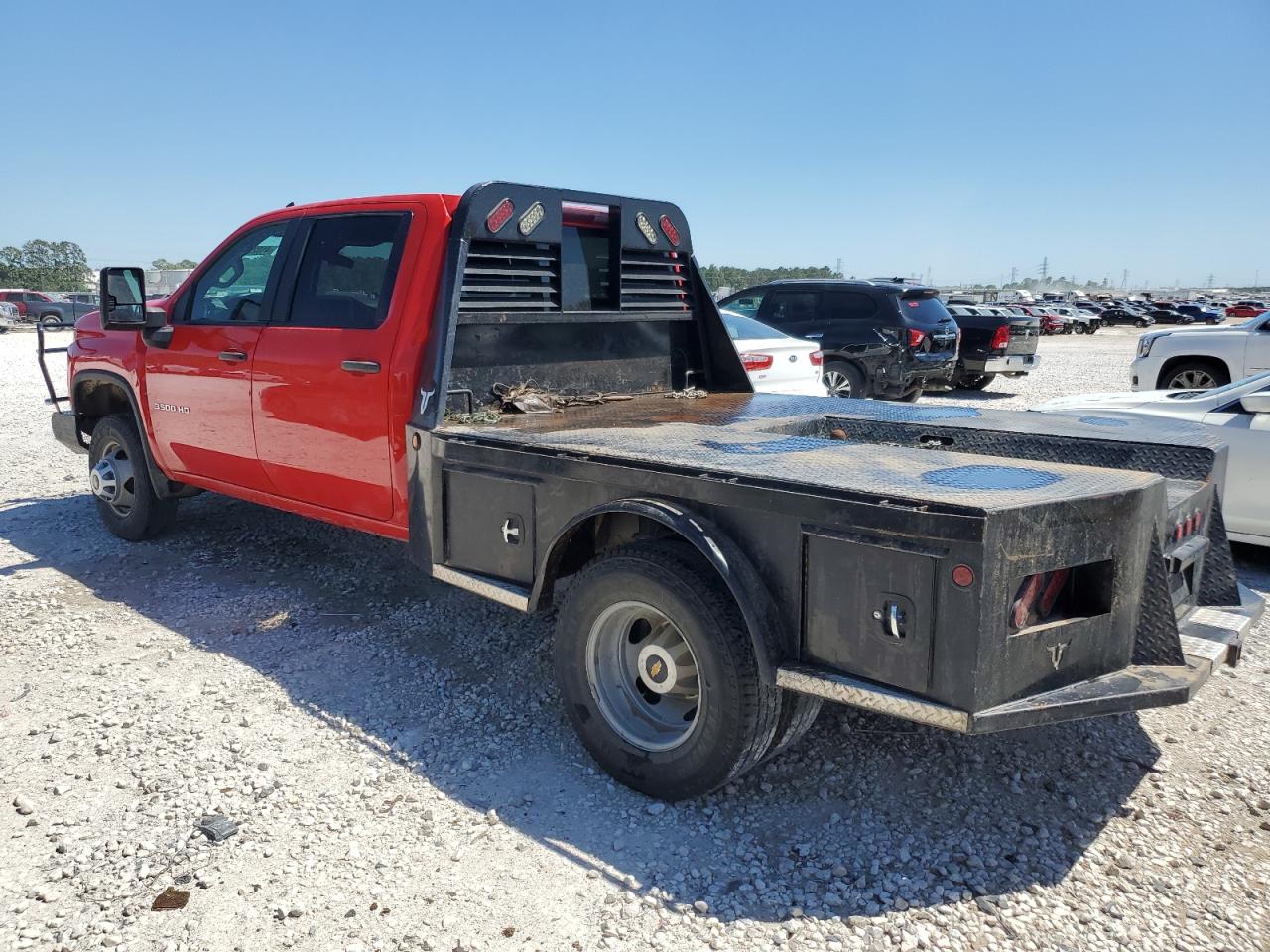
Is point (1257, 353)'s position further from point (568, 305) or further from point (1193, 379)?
point (568, 305)

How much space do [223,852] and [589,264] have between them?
126 inches

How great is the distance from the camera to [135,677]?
4.42m

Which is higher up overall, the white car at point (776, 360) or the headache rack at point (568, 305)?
the headache rack at point (568, 305)

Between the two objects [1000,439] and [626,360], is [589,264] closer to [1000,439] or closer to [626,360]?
[626,360]

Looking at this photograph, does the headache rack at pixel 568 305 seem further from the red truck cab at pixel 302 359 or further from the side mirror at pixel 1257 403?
the side mirror at pixel 1257 403

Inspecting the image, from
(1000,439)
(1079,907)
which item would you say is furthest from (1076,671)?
(1000,439)

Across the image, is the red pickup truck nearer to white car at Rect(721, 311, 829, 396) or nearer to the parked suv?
white car at Rect(721, 311, 829, 396)

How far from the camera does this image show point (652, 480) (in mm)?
3299

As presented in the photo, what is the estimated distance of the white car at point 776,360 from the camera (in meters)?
9.36

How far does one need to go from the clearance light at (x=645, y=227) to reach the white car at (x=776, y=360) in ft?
12.8

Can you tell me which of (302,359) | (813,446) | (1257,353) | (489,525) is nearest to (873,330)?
(1257,353)

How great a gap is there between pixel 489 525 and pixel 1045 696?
6.94ft

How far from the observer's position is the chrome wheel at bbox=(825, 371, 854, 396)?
39.7 feet

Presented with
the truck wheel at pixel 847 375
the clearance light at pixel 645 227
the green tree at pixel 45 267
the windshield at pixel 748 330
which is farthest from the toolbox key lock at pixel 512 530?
the green tree at pixel 45 267
